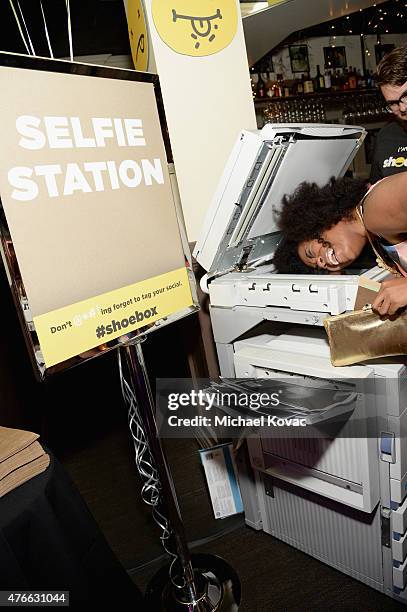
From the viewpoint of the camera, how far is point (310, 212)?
156cm

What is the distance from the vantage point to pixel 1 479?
1.08 meters

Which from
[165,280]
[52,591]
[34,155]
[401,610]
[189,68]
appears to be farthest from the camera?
[189,68]

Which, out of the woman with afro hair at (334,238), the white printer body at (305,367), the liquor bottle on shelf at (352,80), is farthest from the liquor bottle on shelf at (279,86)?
the woman with afro hair at (334,238)

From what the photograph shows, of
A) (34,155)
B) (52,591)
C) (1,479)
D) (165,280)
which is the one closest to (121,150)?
(34,155)

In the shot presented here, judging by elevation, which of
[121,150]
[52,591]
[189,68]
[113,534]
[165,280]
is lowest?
[113,534]

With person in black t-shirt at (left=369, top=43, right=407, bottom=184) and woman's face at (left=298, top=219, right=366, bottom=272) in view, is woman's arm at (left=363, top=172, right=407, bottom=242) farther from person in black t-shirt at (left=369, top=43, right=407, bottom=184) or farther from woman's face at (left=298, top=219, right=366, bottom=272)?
person in black t-shirt at (left=369, top=43, right=407, bottom=184)

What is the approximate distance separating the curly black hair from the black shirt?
37cm

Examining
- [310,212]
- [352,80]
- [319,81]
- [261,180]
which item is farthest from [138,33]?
[352,80]

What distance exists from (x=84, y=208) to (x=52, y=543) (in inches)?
33.2

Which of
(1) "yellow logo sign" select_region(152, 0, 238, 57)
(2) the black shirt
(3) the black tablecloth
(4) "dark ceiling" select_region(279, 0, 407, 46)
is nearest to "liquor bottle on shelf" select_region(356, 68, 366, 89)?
(4) "dark ceiling" select_region(279, 0, 407, 46)

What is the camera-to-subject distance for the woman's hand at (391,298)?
1.21 metres

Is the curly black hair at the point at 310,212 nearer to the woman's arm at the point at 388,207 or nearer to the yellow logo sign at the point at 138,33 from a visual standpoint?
the woman's arm at the point at 388,207

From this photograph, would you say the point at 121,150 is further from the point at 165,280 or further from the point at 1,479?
the point at 1,479

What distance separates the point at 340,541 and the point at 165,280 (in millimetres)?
1160
